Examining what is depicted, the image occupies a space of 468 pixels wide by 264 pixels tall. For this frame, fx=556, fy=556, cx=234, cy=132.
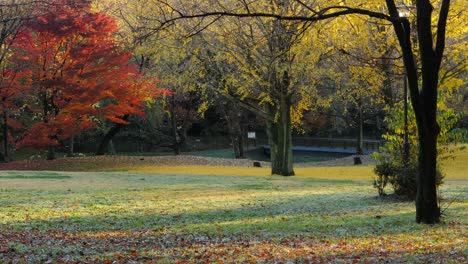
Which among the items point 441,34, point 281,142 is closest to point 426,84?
point 441,34

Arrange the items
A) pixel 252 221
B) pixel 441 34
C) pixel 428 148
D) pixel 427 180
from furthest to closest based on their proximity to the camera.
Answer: pixel 252 221 → pixel 427 180 → pixel 428 148 → pixel 441 34

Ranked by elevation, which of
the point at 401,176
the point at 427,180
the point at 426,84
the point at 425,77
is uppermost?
the point at 425,77

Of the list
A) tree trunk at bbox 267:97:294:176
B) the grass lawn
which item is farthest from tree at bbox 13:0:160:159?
the grass lawn

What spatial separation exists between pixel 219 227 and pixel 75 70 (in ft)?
64.1

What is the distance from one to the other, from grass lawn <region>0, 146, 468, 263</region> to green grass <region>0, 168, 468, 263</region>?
15 millimetres

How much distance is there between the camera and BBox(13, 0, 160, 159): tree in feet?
87.4

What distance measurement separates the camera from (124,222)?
9.85m

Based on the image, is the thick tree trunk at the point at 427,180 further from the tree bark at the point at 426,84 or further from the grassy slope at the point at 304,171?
the grassy slope at the point at 304,171

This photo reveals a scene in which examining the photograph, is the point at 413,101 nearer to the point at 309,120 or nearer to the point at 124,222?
Answer: the point at 124,222

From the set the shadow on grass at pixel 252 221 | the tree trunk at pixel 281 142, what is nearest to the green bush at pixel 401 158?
the shadow on grass at pixel 252 221

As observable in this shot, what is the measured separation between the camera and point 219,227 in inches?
372

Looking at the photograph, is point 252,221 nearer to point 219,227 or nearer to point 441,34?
point 219,227

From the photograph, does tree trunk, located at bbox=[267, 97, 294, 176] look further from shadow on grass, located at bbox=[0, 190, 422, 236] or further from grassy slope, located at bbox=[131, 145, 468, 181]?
shadow on grass, located at bbox=[0, 190, 422, 236]

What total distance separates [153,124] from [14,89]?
1502cm
